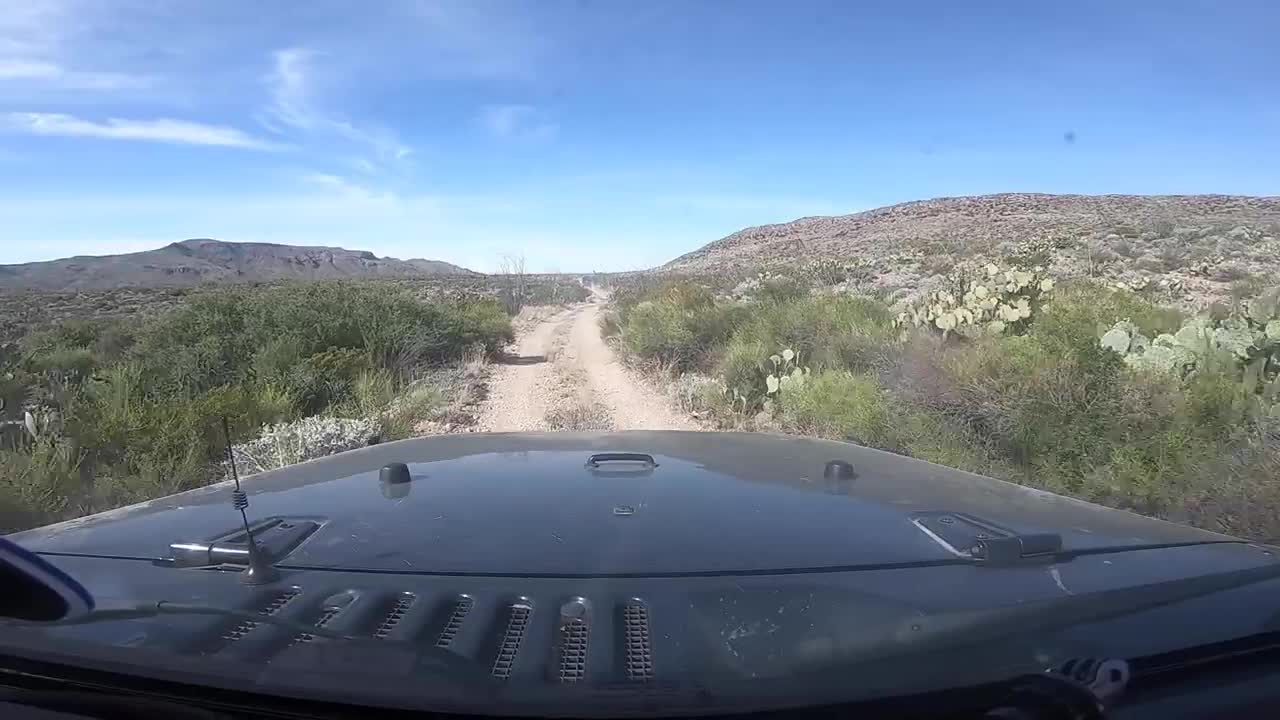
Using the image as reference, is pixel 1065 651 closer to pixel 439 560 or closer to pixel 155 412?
pixel 439 560

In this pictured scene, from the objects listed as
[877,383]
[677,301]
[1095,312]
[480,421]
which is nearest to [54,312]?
[677,301]

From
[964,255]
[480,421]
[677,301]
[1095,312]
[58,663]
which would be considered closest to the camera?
[58,663]

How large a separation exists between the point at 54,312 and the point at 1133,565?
1502 inches

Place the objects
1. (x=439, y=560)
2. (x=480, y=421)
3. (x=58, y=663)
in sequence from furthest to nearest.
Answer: (x=480, y=421) → (x=439, y=560) → (x=58, y=663)

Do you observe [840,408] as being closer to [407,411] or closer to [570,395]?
[570,395]

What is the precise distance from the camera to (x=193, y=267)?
79.8m

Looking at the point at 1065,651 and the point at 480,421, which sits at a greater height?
the point at 1065,651

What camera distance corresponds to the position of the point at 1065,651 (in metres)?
1.59

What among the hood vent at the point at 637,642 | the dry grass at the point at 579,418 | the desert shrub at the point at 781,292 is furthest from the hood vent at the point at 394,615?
the desert shrub at the point at 781,292

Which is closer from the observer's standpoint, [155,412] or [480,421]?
[155,412]

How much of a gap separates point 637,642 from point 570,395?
1320cm

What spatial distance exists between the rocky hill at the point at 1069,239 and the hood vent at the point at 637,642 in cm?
1739

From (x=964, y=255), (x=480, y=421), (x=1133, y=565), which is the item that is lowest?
(x=480, y=421)

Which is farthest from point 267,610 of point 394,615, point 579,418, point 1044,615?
point 579,418
